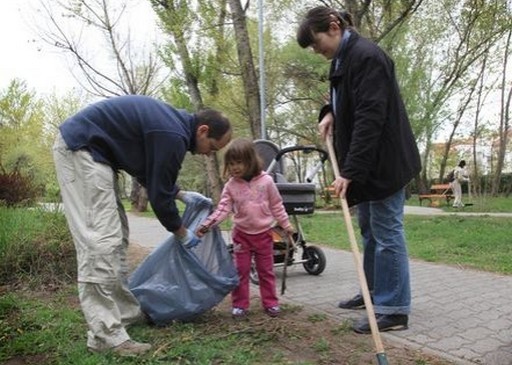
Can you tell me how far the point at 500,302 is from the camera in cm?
413

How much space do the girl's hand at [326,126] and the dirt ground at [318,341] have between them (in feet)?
4.27

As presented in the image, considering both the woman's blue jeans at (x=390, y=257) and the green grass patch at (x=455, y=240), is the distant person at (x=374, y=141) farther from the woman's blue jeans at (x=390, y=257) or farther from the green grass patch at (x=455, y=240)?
the green grass patch at (x=455, y=240)

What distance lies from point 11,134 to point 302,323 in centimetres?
2226

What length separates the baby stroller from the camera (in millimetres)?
4668

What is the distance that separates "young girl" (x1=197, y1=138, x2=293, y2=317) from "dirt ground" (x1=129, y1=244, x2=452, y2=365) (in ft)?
0.60

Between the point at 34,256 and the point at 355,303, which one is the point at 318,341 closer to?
the point at 355,303

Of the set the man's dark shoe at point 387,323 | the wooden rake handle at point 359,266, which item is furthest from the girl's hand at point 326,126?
the man's dark shoe at point 387,323

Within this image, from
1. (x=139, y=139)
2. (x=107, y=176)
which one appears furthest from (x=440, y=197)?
(x=107, y=176)

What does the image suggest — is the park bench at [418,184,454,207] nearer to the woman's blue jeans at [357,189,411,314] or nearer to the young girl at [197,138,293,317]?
the young girl at [197,138,293,317]

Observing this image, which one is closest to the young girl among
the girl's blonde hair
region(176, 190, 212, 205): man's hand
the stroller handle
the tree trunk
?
the girl's blonde hair

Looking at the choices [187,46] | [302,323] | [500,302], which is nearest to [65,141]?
[302,323]

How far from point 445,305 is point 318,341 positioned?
1.44 meters

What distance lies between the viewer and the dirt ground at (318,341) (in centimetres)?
287

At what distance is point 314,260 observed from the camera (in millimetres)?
5492
